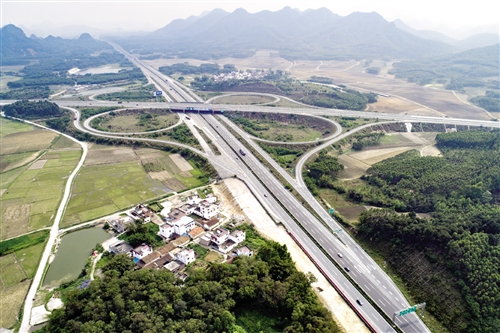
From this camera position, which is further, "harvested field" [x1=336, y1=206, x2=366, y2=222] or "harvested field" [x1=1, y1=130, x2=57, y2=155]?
"harvested field" [x1=1, y1=130, x2=57, y2=155]

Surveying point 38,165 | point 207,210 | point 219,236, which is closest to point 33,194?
point 38,165

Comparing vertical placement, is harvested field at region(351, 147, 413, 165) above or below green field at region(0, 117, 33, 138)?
below

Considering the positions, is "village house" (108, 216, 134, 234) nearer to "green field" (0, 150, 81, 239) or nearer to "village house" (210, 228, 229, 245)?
"green field" (0, 150, 81, 239)

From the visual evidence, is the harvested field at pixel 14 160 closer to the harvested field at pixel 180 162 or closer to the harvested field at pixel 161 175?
the harvested field at pixel 161 175

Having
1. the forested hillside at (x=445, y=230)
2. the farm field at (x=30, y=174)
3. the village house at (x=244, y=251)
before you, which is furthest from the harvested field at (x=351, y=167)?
the farm field at (x=30, y=174)

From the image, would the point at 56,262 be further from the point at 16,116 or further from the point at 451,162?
the point at 16,116

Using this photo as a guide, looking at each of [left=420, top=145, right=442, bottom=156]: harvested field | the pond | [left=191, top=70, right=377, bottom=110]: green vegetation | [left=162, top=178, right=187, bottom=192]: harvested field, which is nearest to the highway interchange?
[left=162, top=178, right=187, bottom=192]: harvested field

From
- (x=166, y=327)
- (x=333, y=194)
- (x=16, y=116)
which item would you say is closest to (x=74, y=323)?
(x=166, y=327)
